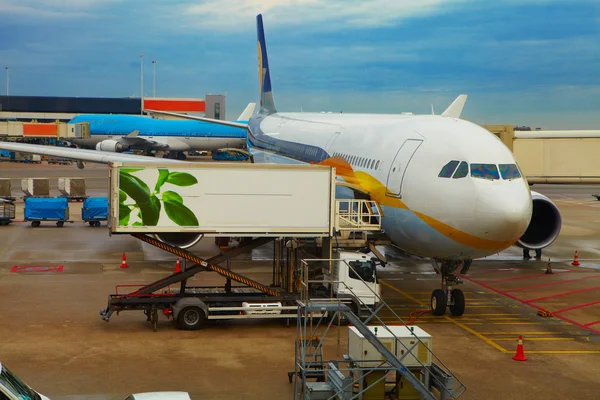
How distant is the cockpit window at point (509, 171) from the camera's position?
64.8 feet

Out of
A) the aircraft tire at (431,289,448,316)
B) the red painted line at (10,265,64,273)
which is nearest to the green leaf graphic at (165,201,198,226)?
the aircraft tire at (431,289,448,316)

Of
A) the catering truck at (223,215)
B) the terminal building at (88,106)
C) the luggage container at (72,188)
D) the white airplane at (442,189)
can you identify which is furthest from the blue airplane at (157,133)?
the catering truck at (223,215)

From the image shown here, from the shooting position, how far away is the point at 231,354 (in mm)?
17438

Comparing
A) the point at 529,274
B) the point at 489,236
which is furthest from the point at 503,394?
the point at 529,274

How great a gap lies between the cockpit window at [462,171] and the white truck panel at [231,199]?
2.96m

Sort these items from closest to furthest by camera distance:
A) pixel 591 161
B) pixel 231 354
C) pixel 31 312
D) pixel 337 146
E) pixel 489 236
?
pixel 231 354 → pixel 489 236 → pixel 31 312 → pixel 337 146 → pixel 591 161

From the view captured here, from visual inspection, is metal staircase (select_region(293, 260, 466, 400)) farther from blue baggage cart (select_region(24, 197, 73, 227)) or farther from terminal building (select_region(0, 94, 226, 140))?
terminal building (select_region(0, 94, 226, 140))

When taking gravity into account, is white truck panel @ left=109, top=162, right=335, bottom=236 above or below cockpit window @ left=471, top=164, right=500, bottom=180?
below

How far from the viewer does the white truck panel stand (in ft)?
63.5

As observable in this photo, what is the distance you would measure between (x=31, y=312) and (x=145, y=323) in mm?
3064

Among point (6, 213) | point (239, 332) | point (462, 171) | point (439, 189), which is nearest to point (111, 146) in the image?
point (6, 213)

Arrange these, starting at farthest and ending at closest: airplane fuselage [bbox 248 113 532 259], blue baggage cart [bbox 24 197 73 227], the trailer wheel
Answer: blue baggage cart [bbox 24 197 73 227], the trailer wheel, airplane fuselage [bbox 248 113 532 259]

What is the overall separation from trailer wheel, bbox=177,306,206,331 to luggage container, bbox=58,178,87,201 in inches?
1119

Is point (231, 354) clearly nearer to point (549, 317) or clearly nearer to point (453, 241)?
point (453, 241)
